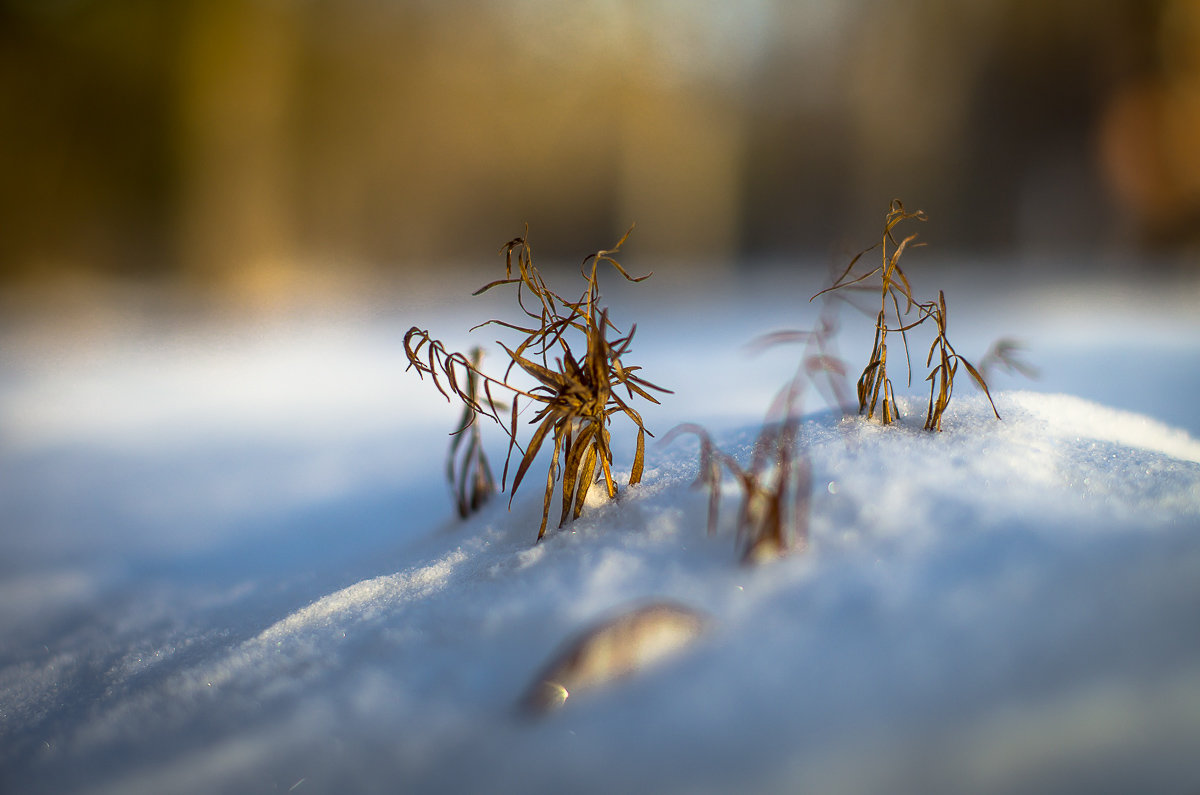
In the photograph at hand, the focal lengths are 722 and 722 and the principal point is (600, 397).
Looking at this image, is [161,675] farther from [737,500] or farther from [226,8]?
[226,8]

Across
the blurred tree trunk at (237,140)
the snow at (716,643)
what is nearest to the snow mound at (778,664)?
the snow at (716,643)

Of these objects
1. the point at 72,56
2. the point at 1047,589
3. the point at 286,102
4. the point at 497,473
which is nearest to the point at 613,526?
the point at 1047,589

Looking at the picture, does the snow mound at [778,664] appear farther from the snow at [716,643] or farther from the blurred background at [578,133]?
the blurred background at [578,133]

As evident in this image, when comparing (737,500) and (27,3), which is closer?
(737,500)

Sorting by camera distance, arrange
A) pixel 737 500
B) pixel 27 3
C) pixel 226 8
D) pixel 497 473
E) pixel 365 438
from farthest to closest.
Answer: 1. pixel 226 8
2. pixel 27 3
3. pixel 365 438
4. pixel 497 473
5. pixel 737 500

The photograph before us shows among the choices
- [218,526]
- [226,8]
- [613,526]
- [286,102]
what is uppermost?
[226,8]

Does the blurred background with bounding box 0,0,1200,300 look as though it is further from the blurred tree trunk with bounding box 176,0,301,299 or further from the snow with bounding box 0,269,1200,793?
the snow with bounding box 0,269,1200,793

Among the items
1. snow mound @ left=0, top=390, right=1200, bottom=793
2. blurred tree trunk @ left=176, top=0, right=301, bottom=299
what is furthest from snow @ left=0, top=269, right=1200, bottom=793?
blurred tree trunk @ left=176, top=0, right=301, bottom=299
